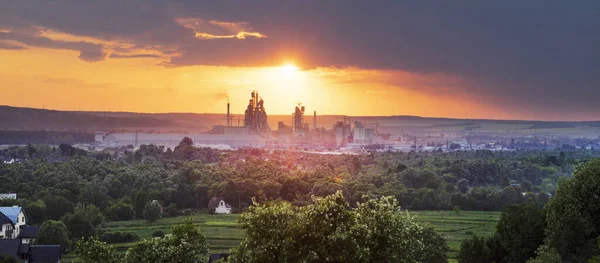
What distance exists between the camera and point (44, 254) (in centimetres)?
4369

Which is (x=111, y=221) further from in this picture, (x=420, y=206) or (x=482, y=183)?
(x=482, y=183)

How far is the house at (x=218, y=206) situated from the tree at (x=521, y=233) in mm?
40074

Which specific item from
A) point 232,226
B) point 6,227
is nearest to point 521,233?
point 232,226

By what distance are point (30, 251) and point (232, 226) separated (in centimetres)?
2352

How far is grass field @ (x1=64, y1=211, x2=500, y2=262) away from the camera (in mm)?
56562

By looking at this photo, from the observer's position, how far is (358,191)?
82.2 m

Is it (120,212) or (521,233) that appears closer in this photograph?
(521,233)

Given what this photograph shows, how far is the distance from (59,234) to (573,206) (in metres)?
34.8

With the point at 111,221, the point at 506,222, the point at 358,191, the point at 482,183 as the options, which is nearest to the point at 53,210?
the point at 111,221

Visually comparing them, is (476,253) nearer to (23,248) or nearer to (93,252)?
(93,252)

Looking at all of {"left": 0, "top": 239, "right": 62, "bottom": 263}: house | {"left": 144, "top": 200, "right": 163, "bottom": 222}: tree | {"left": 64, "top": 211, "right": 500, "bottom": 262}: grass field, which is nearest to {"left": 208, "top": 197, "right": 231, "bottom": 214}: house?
{"left": 64, "top": 211, "right": 500, "bottom": 262}: grass field

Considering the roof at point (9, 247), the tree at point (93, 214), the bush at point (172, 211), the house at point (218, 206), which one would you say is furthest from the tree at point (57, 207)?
the roof at point (9, 247)

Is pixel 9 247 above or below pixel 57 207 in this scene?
above

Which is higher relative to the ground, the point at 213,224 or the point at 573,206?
the point at 573,206
